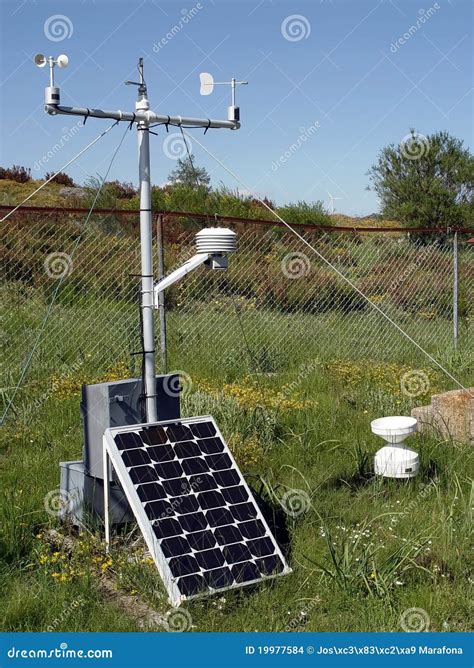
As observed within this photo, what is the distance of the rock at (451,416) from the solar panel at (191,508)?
2714 millimetres

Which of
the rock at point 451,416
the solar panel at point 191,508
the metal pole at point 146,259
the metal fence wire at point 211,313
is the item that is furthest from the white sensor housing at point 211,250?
the rock at point 451,416

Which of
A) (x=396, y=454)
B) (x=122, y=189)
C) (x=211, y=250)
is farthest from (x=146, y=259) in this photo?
(x=122, y=189)

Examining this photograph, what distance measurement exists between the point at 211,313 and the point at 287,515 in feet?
21.0

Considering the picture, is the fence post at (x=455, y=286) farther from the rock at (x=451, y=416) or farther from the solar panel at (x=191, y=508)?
the solar panel at (x=191, y=508)

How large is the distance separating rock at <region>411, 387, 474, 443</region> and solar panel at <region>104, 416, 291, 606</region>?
2.71m

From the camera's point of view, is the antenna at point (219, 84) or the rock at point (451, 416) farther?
the rock at point (451, 416)

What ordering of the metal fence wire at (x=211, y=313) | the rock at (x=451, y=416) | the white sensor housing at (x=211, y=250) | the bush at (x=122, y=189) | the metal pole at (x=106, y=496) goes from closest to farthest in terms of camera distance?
1. the metal pole at (x=106, y=496)
2. the white sensor housing at (x=211, y=250)
3. the rock at (x=451, y=416)
4. the metal fence wire at (x=211, y=313)
5. the bush at (x=122, y=189)

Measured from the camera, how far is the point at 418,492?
5602 mm

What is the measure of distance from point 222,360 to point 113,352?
50.9 inches

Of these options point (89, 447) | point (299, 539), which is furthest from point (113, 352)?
point (299, 539)

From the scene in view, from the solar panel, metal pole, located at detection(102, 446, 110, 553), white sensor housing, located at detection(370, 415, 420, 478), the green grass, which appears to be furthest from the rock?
metal pole, located at detection(102, 446, 110, 553)

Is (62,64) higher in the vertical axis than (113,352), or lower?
higher

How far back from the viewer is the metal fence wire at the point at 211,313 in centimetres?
917

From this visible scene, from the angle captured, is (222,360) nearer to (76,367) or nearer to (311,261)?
(76,367)
